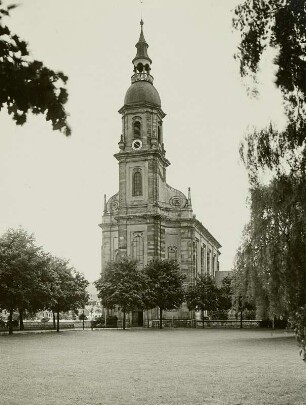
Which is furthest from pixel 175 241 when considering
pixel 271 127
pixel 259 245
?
pixel 271 127

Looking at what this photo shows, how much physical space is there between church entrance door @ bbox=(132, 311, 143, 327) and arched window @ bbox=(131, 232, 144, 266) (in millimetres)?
7063

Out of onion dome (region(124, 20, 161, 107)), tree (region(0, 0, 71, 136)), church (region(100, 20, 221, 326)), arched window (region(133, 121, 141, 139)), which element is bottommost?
tree (region(0, 0, 71, 136))

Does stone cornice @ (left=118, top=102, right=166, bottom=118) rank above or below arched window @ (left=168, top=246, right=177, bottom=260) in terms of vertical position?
above

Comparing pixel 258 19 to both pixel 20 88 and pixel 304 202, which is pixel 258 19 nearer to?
pixel 304 202

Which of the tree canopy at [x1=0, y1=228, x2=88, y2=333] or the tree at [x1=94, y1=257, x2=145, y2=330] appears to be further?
the tree at [x1=94, y1=257, x2=145, y2=330]

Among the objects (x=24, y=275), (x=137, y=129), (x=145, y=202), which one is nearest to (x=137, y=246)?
(x=145, y=202)

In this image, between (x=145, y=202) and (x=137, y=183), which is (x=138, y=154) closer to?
(x=137, y=183)

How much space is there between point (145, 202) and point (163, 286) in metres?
14.5

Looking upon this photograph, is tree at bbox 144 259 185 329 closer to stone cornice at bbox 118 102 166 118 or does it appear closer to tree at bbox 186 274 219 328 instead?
tree at bbox 186 274 219 328

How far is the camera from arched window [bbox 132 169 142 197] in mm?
77988

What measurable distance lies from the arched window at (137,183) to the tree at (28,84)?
233 feet

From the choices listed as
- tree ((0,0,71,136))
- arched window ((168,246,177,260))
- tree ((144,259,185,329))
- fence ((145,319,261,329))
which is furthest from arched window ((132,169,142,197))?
tree ((0,0,71,136))

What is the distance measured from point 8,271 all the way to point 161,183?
3933 centimetres

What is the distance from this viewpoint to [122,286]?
62375 millimetres
